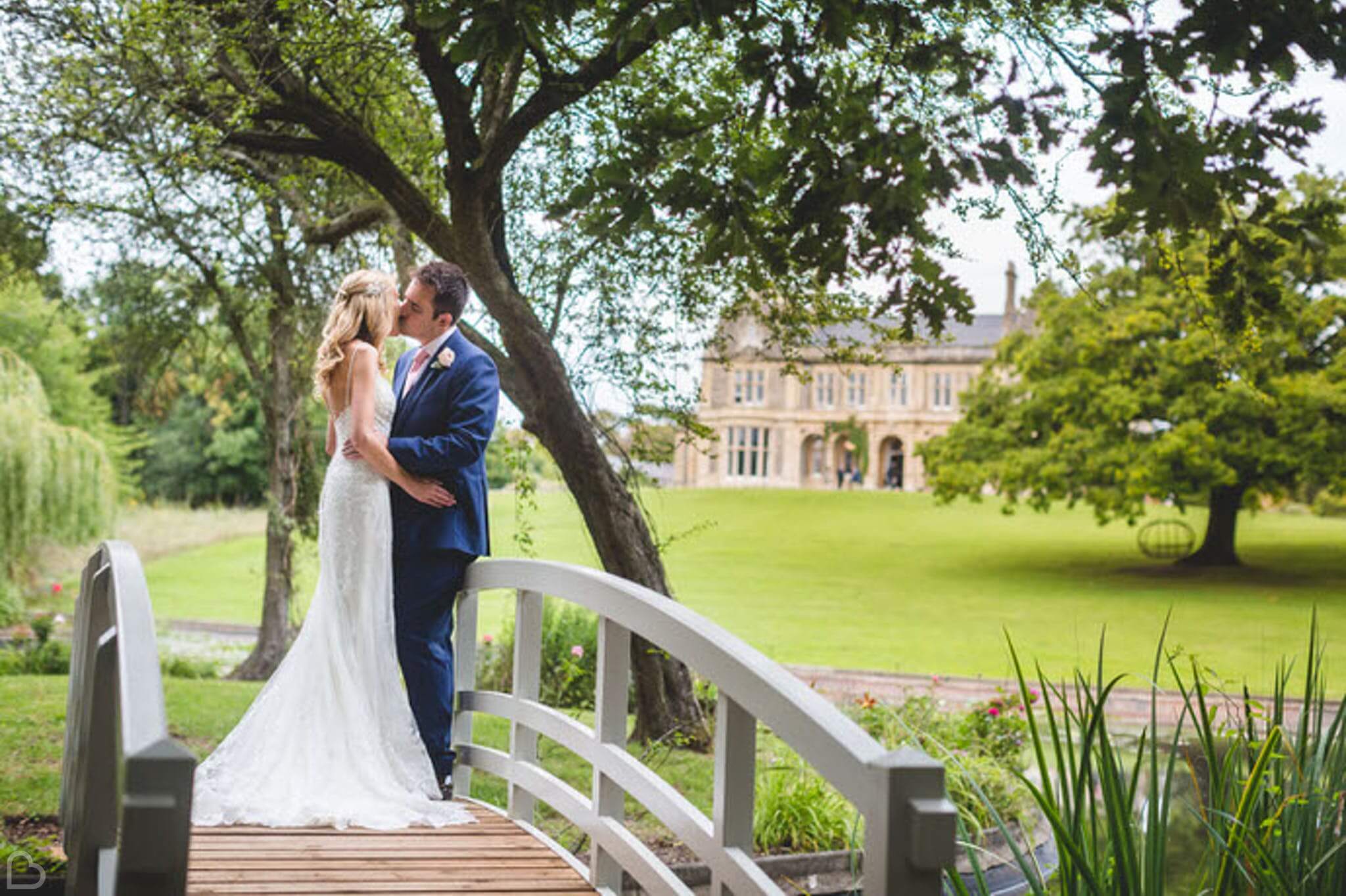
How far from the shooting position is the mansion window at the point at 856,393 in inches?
2618

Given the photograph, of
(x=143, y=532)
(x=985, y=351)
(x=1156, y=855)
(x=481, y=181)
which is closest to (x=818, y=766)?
(x=1156, y=855)

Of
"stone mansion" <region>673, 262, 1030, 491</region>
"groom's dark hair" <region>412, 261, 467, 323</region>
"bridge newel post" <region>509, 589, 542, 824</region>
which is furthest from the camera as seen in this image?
"stone mansion" <region>673, 262, 1030, 491</region>

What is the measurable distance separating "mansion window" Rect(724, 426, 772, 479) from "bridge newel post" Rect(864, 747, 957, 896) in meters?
65.9

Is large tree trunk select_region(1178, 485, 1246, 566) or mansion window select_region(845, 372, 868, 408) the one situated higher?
mansion window select_region(845, 372, 868, 408)

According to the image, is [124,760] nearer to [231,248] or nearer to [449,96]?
[449,96]

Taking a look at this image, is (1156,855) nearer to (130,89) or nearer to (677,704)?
(677,704)

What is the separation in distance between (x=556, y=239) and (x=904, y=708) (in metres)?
3.82

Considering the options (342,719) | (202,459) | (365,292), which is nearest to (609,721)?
(342,719)

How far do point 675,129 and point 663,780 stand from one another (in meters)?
1.75

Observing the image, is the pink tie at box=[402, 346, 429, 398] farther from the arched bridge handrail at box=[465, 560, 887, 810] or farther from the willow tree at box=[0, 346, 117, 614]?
the willow tree at box=[0, 346, 117, 614]

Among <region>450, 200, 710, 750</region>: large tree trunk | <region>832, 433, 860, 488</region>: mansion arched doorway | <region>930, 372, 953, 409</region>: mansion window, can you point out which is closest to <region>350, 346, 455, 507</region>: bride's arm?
<region>450, 200, 710, 750</region>: large tree trunk

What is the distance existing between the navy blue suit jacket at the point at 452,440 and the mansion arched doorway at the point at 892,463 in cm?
6319

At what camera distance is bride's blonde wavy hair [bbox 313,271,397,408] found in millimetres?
5176

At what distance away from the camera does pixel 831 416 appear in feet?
222
